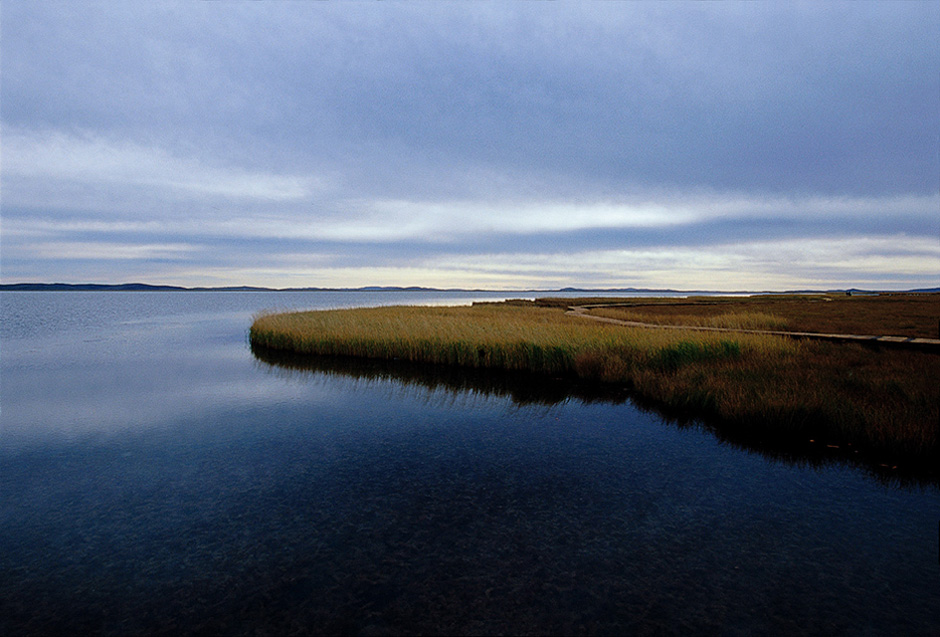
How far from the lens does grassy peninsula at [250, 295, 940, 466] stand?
34.3ft

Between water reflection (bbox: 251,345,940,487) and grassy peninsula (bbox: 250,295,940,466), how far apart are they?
1.01ft

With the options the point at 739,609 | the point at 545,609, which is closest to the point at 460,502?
the point at 545,609

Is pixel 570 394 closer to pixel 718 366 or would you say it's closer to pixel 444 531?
pixel 718 366

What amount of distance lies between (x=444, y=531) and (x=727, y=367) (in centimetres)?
1315

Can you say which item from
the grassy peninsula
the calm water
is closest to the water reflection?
the grassy peninsula

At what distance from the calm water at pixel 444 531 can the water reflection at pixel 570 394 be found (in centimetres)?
47

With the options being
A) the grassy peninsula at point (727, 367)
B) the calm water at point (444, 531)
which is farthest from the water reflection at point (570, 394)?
the calm water at point (444, 531)

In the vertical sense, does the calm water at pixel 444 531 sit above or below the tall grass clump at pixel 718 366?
below

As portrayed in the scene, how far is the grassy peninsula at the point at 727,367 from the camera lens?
1045 cm

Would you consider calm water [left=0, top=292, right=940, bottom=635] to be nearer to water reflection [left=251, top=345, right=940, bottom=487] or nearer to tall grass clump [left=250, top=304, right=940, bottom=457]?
water reflection [left=251, top=345, right=940, bottom=487]

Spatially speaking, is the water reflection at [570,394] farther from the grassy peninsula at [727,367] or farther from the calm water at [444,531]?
the calm water at [444,531]

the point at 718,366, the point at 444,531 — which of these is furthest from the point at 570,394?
the point at 444,531

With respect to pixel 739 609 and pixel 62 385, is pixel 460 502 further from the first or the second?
pixel 62 385

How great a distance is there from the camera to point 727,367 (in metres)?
15.9
